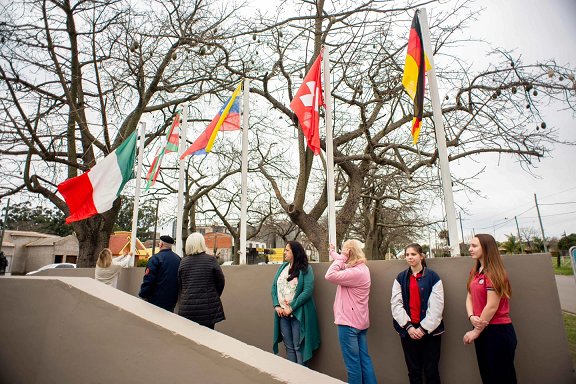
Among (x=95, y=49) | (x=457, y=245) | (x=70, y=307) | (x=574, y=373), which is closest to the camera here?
(x=70, y=307)

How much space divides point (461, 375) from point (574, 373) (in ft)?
3.24

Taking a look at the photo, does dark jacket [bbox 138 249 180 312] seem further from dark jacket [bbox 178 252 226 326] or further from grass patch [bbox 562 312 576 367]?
grass patch [bbox 562 312 576 367]

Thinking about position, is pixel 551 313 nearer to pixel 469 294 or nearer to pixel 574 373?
pixel 574 373

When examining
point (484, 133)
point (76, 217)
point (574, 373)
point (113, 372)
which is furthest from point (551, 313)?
point (76, 217)

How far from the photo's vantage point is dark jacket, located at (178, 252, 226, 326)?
3994 millimetres

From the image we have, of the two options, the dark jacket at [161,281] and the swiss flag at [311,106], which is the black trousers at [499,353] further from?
the dark jacket at [161,281]

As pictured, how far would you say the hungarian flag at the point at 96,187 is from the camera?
7.41m

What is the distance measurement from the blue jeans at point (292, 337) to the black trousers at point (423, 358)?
4.60ft

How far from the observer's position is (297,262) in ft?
14.8

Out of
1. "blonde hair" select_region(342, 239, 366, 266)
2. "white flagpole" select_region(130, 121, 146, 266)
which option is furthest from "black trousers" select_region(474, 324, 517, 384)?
"white flagpole" select_region(130, 121, 146, 266)

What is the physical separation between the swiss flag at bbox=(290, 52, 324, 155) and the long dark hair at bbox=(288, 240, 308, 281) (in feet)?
5.31

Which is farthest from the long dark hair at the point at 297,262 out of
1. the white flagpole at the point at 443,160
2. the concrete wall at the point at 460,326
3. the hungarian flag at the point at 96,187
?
the hungarian flag at the point at 96,187

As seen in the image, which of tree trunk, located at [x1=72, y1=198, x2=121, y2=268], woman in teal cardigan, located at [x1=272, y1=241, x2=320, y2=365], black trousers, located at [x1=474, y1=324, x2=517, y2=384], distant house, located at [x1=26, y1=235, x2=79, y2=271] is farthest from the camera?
distant house, located at [x1=26, y1=235, x2=79, y2=271]

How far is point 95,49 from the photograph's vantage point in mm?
9930
